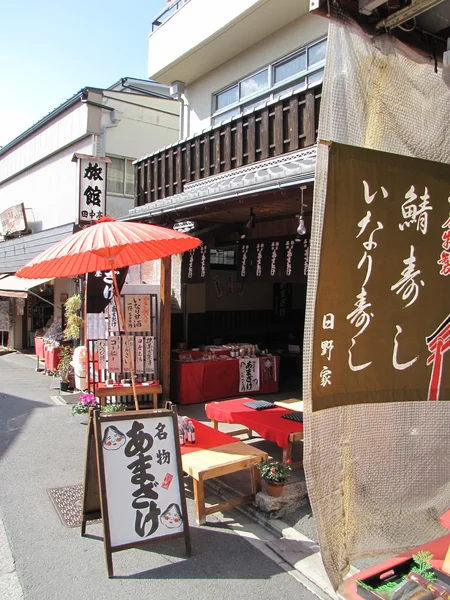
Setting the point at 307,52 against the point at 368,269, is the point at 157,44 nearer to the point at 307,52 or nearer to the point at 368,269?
the point at 307,52

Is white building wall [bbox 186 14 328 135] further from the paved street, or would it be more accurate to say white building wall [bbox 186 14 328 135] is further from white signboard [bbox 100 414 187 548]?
the paved street

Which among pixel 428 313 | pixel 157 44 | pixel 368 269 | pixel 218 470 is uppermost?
pixel 157 44

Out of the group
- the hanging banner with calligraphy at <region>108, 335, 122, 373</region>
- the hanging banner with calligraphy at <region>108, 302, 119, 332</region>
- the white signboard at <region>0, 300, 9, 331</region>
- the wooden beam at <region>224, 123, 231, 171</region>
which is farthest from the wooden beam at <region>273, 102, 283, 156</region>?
the white signboard at <region>0, 300, 9, 331</region>

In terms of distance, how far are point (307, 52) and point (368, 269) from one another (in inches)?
320

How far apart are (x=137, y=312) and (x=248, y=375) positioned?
130 inches

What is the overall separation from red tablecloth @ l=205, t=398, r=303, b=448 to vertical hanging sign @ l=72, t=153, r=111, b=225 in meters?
7.50

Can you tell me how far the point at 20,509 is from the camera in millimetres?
5559

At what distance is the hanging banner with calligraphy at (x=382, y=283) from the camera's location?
131 inches

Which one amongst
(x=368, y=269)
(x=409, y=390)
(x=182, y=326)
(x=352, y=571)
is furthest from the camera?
(x=182, y=326)

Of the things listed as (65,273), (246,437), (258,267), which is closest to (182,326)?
(258,267)

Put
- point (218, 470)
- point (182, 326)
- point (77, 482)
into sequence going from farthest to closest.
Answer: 1. point (182, 326)
2. point (77, 482)
3. point (218, 470)

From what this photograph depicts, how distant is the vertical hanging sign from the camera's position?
13.1 metres

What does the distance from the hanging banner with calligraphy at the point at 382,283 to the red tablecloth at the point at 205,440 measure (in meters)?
2.89

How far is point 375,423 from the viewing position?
3738 millimetres
